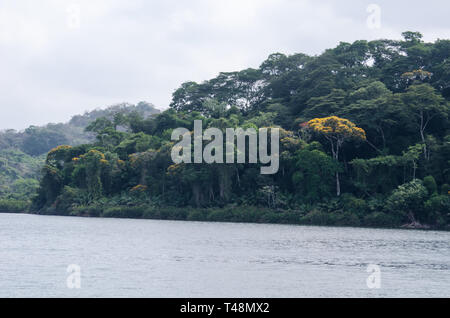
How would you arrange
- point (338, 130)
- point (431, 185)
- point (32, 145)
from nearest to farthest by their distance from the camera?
point (431, 185) < point (338, 130) < point (32, 145)

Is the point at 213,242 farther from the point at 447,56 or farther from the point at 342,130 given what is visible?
the point at 447,56

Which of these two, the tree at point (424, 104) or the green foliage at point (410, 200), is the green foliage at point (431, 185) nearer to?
the green foliage at point (410, 200)

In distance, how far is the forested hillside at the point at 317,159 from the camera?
40.3 metres

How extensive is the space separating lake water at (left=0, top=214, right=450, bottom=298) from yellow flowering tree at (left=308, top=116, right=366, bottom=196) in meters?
10.6

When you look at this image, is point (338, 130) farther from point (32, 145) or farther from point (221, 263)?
point (32, 145)

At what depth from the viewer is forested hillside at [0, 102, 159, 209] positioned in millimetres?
74500

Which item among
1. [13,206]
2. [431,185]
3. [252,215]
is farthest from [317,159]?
[13,206]

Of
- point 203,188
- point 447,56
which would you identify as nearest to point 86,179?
point 203,188

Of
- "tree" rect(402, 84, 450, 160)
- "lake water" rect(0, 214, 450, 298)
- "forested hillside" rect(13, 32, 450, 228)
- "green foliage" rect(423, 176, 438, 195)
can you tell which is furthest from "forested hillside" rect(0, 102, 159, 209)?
"green foliage" rect(423, 176, 438, 195)

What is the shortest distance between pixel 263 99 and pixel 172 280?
45460mm

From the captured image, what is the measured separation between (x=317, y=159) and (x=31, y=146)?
79.8m

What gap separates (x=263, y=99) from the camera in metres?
61.6

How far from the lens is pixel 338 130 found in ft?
138

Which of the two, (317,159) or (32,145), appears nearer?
(317,159)
